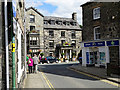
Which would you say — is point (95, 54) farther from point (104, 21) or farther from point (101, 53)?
point (104, 21)

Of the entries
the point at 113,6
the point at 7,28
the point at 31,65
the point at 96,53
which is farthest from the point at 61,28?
the point at 7,28

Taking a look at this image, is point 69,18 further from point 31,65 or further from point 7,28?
point 7,28

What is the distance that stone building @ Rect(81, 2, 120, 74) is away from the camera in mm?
17156

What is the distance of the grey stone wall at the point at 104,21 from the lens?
17172mm

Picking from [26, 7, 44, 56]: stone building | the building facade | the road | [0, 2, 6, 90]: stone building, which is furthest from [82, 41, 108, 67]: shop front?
[26, 7, 44, 56]: stone building

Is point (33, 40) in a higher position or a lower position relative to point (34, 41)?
higher

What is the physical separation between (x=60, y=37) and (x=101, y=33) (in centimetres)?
2043

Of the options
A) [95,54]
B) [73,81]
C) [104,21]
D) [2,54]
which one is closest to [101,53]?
[95,54]

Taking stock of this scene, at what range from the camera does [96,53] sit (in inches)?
824

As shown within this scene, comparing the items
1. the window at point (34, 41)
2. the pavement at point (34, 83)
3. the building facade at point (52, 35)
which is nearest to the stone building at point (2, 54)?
the pavement at point (34, 83)

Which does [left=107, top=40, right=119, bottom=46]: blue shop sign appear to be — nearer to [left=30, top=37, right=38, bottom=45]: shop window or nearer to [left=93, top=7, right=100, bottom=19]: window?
[left=93, top=7, right=100, bottom=19]: window

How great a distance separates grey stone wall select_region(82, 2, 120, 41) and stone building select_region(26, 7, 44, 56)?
1663cm

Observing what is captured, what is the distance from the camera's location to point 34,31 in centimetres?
3569

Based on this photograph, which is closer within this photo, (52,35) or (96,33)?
(96,33)
